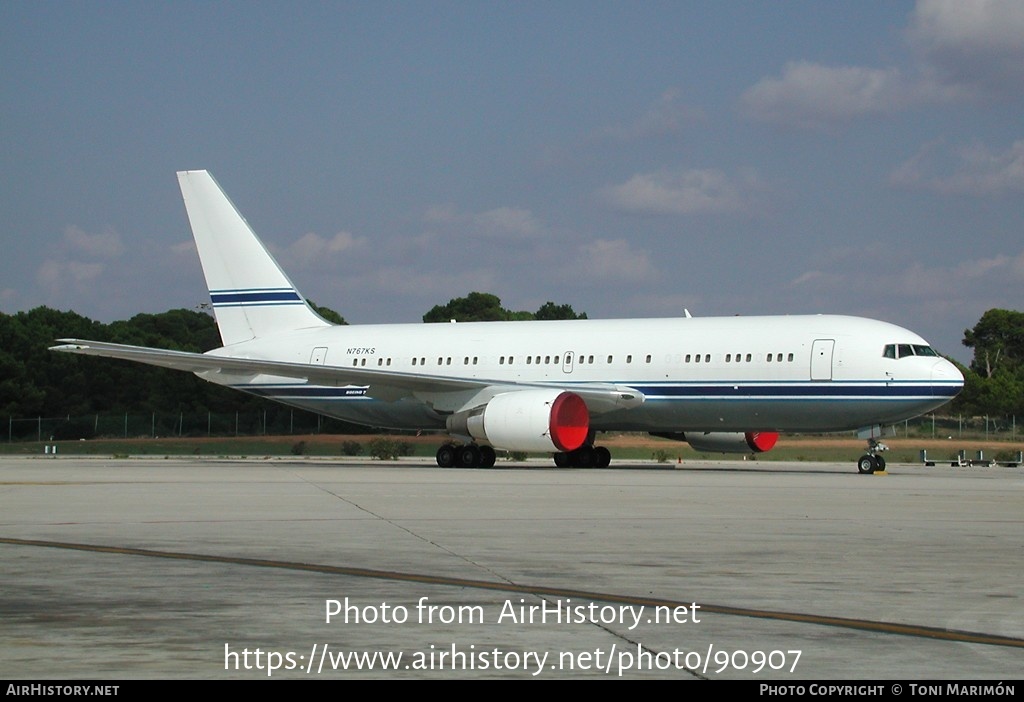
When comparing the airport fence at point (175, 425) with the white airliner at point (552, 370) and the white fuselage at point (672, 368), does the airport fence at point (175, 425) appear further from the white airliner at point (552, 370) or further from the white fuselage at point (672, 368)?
the white fuselage at point (672, 368)

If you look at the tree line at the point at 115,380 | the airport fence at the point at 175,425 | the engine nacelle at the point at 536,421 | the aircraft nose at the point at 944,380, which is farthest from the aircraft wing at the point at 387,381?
the tree line at the point at 115,380

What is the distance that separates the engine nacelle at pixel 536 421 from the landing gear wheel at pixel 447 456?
1.86m

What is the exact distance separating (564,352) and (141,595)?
2307cm

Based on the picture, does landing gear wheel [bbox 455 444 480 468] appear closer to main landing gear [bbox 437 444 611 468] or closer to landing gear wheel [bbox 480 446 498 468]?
main landing gear [bbox 437 444 611 468]

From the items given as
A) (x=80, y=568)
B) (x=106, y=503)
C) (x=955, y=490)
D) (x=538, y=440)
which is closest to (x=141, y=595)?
(x=80, y=568)

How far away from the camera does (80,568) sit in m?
9.72

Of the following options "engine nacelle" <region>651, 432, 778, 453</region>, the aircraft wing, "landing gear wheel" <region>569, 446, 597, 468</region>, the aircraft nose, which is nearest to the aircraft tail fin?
the aircraft wing

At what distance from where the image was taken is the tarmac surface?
6168 mm

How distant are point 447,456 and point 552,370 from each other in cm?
321

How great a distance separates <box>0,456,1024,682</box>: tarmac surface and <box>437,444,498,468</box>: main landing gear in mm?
13098

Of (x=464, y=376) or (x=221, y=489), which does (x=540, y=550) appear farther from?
(x=464, y=376)

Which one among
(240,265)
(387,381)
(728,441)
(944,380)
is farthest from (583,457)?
(240,265)

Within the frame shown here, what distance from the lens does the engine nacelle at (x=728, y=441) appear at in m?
32.4

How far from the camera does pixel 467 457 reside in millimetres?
31047
